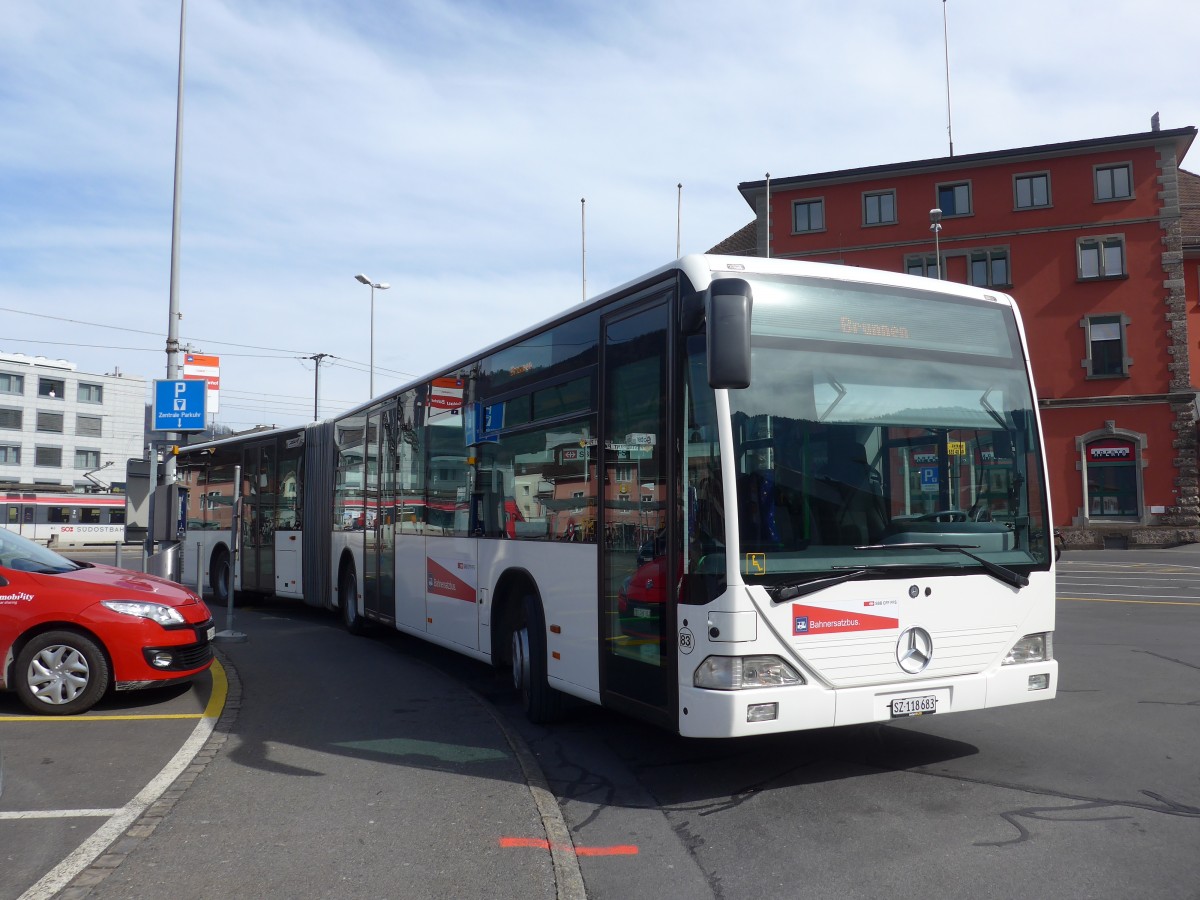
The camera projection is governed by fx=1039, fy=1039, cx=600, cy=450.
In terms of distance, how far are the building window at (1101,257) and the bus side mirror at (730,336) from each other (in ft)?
123

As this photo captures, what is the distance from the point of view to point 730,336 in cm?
521

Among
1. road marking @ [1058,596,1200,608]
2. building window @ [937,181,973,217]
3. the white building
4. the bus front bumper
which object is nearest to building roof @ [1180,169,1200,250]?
building window @ [937,181,973,217]

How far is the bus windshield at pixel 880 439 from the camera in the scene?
18.6 ft

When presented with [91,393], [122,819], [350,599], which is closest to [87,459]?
[91,393]

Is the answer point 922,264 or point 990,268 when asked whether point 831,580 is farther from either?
point 990,268

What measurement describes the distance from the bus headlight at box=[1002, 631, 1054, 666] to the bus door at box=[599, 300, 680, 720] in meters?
2.13

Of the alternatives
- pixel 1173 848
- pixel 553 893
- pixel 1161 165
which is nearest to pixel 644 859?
pixel 553 893

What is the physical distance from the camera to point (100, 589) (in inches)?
334

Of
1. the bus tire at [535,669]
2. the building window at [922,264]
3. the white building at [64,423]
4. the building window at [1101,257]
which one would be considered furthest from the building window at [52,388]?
the bus tire at [535,669]

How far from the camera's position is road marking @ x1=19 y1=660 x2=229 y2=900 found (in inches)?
177

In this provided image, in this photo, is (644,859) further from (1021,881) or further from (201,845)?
(201,845)

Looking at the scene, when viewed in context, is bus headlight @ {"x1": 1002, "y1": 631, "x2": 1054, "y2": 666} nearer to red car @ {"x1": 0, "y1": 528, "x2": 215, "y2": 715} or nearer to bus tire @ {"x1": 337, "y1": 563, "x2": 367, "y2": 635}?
red car @ {"x1": 0, "y1": 528, "x2": 215, "y2": 715}

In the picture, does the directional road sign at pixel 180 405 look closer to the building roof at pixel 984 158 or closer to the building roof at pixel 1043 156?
the building roof at pixel 1043 156

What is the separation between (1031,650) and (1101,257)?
36.5m
